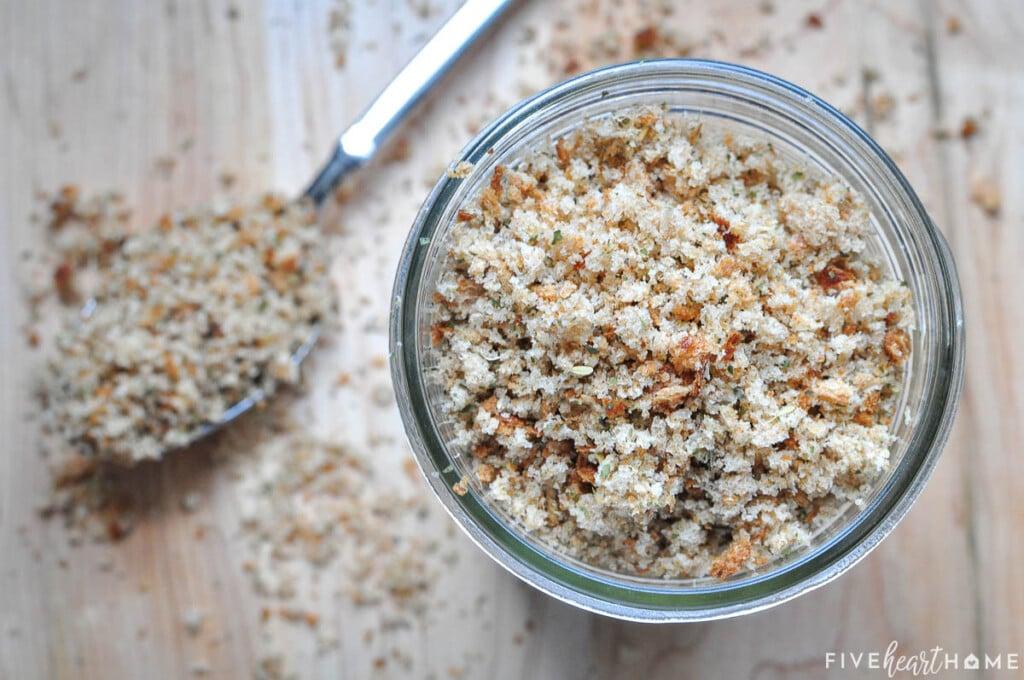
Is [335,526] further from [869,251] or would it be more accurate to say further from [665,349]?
[869,251]

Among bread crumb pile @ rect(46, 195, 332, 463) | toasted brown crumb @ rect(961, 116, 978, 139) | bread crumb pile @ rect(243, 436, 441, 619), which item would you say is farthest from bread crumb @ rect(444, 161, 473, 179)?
toasted brown crumb @ rect(961, 116, 978, 139)

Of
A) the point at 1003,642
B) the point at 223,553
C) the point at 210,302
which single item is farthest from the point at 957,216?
the point at 223,553

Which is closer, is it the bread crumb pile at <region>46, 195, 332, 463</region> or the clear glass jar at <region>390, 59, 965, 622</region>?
the clear glass jar at <region>390, 59, 965, 622</region>

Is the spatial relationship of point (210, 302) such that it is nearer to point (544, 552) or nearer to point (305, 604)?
point (305, 604)

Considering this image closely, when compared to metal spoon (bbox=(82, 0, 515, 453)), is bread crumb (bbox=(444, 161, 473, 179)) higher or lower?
lower

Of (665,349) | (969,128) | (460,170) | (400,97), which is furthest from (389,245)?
(969,128)

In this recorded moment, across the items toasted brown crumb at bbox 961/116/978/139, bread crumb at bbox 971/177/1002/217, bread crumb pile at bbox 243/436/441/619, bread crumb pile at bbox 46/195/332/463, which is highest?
toasted brown crumb at bbox 961/116/978/139

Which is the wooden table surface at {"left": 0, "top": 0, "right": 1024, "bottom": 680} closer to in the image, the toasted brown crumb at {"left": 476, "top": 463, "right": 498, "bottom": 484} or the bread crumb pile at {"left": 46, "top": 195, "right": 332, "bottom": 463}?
the bread crumb pile at {"left": 46, "top": 195, "right": 332, "bottom": 463}
